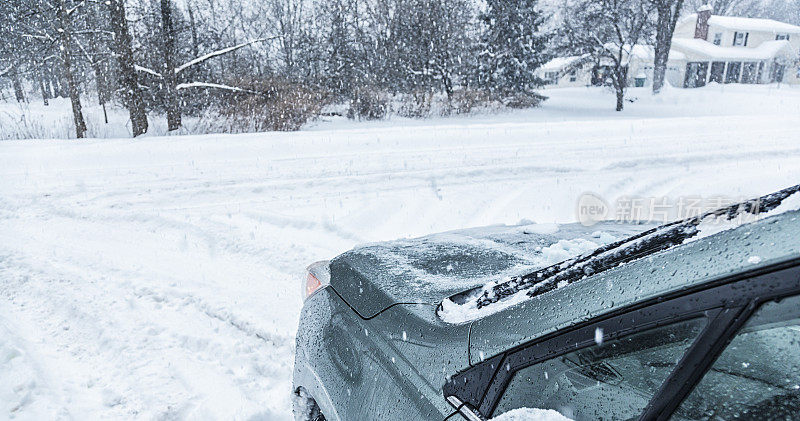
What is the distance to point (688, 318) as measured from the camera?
1.01 meters

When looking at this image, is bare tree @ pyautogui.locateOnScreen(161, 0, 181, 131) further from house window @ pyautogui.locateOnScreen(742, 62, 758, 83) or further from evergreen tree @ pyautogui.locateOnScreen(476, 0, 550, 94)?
house window @ pyautogui.locateOnScreen(742, 62, 758, 83)

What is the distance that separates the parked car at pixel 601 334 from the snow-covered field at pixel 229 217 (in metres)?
1.36

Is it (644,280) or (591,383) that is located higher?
(644,280)

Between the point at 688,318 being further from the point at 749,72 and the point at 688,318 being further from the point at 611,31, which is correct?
the point at 749,72

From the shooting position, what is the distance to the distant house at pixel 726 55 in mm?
47147

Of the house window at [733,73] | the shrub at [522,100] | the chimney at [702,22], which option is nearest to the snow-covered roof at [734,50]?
the chimney at [702,22]

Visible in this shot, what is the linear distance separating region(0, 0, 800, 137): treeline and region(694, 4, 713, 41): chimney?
18.6 metres

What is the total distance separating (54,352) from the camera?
3.39m

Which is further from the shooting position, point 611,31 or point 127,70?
point 611,31

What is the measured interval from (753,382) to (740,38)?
6084 centimetres

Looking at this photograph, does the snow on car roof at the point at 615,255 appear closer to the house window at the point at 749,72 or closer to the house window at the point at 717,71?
the house window at the point at 717,71

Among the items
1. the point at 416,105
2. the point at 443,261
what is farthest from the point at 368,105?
the point at 443,261

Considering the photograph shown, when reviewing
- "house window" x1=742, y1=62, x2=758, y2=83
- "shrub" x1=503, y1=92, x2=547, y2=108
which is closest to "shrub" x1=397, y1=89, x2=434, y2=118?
"shrub" x1=503, y1=92, x2=547, y2=108

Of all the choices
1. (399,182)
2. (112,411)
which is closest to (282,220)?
(399,182)
